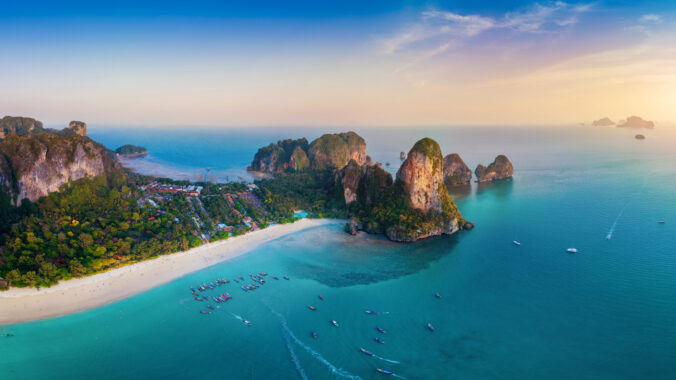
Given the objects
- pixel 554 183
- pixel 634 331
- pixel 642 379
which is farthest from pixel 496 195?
pixel 642 379

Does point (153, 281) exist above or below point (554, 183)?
below

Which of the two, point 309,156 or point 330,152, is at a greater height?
point 330,152

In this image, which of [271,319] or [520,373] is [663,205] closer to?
[520,373]

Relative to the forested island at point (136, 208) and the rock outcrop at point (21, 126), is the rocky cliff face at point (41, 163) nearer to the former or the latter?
the forested island at point (136, 208)

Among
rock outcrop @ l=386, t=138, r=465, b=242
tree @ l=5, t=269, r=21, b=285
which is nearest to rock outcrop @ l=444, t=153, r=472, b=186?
rock outcrop @ l=386, t=138, r=465, b=242

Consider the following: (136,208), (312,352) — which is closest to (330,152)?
(136,208)

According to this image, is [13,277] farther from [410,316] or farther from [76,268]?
[410,316]

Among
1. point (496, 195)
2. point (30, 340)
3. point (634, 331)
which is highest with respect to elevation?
point (496, 195)

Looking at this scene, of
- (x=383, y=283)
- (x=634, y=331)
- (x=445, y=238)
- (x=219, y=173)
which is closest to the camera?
(x=634, y=331)
